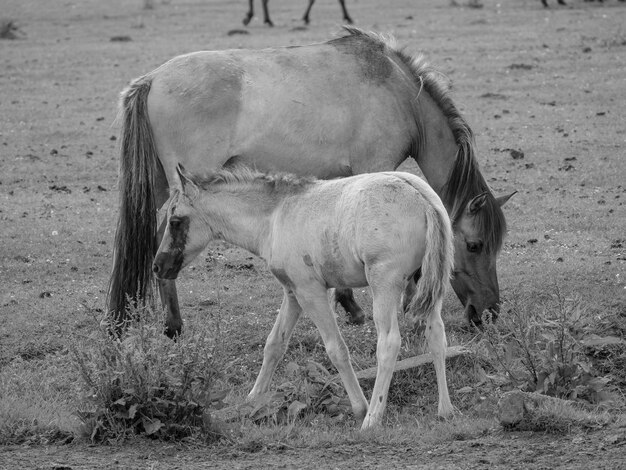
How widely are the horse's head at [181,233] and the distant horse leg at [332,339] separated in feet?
3.19

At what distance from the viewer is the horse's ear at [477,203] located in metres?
8.43

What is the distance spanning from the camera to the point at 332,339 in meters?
6.78

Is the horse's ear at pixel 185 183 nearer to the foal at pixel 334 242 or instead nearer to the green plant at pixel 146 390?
the foal at pixel 334 242

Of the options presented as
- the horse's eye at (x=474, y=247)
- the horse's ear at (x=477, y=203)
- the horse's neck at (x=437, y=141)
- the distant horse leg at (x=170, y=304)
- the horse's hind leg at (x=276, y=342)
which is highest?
the horse's neck at (x=437, y=141)

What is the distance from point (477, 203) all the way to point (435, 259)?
221 centimetres

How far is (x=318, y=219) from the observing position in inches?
268

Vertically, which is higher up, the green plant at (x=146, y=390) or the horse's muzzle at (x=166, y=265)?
the horse's muzzle at (x=166, y=265)

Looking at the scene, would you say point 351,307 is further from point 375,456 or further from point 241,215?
point 375,456

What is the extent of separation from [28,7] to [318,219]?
1420 inches

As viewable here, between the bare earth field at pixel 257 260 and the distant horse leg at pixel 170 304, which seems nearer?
the bare earth field at pixel 257 260

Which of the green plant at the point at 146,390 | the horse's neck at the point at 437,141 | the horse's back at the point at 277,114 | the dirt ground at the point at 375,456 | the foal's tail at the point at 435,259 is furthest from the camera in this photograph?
the horse's neck at the point at 437,141

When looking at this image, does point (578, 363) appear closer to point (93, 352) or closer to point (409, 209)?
point (409, 209)

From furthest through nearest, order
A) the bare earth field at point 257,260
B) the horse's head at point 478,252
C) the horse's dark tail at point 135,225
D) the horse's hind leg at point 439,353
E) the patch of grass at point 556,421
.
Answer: the horse's head at point 478,252 → the horse's dark tail at point 135,225 → the horse's hind leg at point 439,353 → the patch of grass at point 556,421 → the bare earth field at point 257,260

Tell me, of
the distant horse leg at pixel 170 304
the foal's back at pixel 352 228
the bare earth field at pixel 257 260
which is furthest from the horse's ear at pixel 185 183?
the distant horse leg at pixel 170 304
